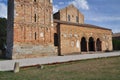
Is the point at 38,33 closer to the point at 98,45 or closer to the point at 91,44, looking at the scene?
the point at 91,44

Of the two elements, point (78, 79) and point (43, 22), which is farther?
point (43, 22)

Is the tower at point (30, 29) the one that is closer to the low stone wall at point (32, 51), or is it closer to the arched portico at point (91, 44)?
the low stone wall at point (32, 51)

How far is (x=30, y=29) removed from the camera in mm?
27812

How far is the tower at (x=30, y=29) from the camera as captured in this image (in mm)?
26453

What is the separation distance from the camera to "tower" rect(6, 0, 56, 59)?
86.8 feet

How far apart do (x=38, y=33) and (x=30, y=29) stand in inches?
64.6

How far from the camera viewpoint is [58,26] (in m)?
32.4

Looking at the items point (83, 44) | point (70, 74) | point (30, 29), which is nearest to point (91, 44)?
point (83, 44)

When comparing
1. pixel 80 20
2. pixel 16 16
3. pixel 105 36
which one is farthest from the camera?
pixel 80 20

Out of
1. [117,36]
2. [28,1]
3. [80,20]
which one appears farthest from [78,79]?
[117,36]

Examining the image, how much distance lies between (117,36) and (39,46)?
158ft

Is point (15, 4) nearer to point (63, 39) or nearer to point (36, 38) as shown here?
point (36, 38)

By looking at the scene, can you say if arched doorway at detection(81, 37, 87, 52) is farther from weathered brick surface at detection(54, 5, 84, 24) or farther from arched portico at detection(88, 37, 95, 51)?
weathered brick surface at detection(54, 5, 84, 24)

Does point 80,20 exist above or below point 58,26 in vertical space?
above
